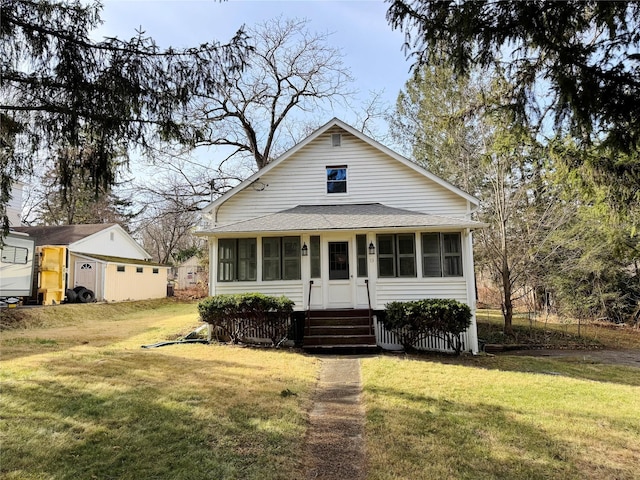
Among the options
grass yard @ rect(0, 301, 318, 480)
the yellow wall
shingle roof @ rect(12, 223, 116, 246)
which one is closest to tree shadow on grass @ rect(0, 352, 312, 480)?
grass yard @ rect(0, 301, 318, 480)

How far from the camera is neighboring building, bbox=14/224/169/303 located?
66.8 feet

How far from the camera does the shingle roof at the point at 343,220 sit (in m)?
10.7

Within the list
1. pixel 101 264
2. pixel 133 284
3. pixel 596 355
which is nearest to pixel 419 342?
pixel 596 355

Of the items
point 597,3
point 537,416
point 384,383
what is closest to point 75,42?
point 597,3

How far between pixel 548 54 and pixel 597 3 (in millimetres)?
540

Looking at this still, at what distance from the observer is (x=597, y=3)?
3582mm

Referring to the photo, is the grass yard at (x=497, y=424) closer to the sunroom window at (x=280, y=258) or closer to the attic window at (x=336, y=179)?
the sunroom window at (x=280, y=258)

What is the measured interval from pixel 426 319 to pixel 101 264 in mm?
18003

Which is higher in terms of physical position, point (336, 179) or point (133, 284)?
point (336, 179)

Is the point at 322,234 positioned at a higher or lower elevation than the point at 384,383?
higher

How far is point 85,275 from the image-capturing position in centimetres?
2061

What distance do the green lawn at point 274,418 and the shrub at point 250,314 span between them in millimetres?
1813

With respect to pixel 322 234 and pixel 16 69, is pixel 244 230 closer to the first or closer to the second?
pixel 322 234

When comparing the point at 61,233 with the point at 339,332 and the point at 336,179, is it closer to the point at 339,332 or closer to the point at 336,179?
the point at 336,179
